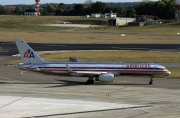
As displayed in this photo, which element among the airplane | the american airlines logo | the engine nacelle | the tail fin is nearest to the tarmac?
the engine nacelle

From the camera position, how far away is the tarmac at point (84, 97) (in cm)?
4509

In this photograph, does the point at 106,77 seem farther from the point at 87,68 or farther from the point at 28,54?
the point at 28,54

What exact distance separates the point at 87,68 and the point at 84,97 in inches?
473

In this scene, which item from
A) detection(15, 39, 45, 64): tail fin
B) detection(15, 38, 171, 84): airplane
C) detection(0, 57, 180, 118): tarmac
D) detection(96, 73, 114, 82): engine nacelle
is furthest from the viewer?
detection(15, 39, 45, 64): tail fin

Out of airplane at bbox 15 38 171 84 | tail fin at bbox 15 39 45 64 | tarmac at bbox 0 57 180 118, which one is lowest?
tarmac at bbox 0 57 180 118

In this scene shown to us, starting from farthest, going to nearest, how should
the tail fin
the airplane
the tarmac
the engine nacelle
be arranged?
1. the tail fin
2. the airplane
3. the engine nacelle
4. the tarmac

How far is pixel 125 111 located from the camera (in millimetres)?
46125

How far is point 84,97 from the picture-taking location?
54.9 m

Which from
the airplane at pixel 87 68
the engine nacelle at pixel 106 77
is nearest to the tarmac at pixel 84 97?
the engine nacelle at pixel 106 77

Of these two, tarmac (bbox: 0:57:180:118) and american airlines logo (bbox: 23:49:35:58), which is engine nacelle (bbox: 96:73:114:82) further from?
american airlines logo (bbox: 23:49:35:58)

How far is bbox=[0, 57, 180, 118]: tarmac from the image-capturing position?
45094 mm

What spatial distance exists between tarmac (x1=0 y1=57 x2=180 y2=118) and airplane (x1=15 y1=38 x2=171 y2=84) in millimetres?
1590

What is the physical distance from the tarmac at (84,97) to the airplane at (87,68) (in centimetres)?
159

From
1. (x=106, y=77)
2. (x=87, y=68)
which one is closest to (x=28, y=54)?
(x=87, y=68)
